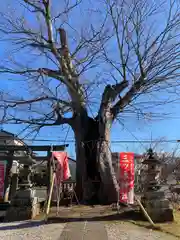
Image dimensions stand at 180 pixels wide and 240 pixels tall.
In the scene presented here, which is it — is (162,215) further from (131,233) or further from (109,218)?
(131,233)

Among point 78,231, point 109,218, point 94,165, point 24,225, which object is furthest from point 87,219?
point 94,165

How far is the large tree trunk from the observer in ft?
46.3

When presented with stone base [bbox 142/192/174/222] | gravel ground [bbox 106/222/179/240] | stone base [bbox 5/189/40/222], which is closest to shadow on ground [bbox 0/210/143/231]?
stone base [bbox 142/192/174/222]

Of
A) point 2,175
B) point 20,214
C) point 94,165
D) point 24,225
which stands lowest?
point 24,225

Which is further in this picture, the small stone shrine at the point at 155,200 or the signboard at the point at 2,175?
the signboard at the point at 2,175

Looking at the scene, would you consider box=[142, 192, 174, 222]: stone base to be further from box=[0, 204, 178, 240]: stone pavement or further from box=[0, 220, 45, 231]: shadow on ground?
box=[0, 220, 45, 231]: shadow on ground

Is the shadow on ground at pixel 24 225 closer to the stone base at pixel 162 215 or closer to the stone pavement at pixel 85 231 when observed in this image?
the stone pavement at pixel 85 231

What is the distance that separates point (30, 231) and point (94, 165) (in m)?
6.50

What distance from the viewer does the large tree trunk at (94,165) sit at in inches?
555

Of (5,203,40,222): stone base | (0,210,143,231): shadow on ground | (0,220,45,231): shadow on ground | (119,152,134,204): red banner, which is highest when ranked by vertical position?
(119,152,134,204): red banner

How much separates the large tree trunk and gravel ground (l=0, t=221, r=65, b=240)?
4394mm

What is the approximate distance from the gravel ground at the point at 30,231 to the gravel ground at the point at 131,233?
1352 mm

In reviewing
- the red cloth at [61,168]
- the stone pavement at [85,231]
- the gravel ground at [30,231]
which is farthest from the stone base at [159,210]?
the red cloth at [61,168]

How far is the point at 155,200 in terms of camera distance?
1059cm
